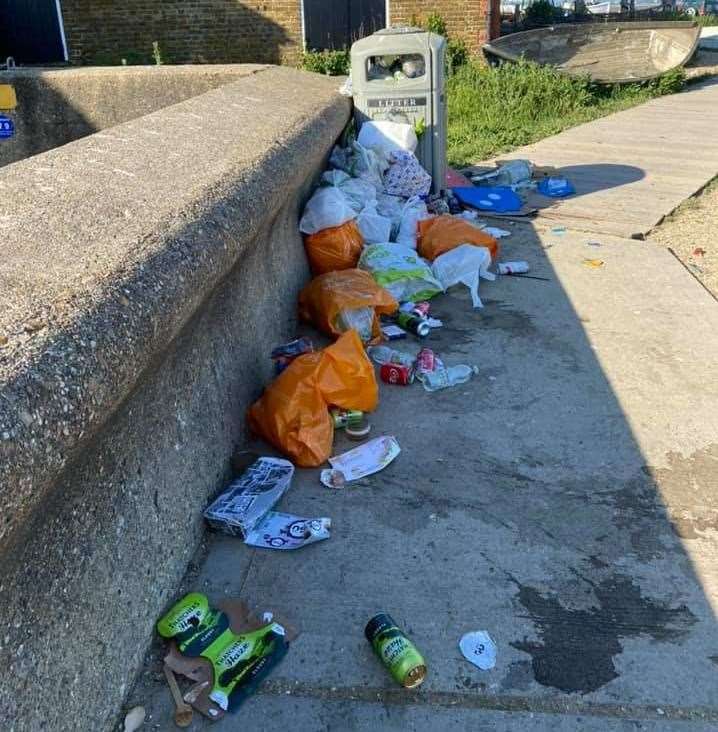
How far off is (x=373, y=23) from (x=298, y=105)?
31.4 feet

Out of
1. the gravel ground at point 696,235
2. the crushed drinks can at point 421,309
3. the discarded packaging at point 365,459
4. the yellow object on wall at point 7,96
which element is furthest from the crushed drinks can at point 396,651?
the yellow object on wall at point 7,96

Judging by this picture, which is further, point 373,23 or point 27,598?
point 373,23

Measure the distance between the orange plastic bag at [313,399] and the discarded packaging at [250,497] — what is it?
0.12m

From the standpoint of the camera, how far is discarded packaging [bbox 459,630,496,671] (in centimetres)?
209

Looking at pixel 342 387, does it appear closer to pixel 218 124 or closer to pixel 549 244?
pixel 218 124

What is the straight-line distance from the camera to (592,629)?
221 centimetres

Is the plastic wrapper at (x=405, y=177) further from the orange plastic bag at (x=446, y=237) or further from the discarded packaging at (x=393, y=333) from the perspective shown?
the discarded packaging at (x=393, y=333)

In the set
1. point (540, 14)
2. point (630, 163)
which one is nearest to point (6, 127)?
point (630, 163)

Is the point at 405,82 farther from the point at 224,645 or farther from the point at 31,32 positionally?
the point at 31,32

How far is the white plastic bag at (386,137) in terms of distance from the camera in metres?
5.73

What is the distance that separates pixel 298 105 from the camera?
4.48 m

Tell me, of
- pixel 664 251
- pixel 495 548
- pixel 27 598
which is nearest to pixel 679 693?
pixel 495 548

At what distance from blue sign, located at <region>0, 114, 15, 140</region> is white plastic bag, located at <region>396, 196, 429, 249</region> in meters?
2.80

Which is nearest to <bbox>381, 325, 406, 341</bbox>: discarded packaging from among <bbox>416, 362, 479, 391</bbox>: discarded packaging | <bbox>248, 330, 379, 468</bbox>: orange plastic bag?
<bbox>416, 362, 479, 391</bbox>: discarded packaging
